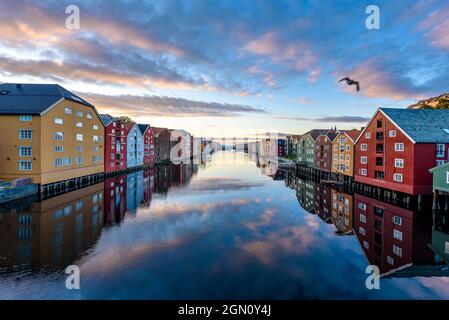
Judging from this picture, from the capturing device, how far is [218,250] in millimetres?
18781

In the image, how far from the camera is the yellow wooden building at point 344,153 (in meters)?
51.7

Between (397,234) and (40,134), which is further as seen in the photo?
(40,134)

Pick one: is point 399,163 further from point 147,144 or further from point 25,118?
point 147,144

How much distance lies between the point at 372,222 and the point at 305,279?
16.5 meters

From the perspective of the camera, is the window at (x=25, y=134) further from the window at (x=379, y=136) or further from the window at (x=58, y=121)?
the window at (x=379, y=136)

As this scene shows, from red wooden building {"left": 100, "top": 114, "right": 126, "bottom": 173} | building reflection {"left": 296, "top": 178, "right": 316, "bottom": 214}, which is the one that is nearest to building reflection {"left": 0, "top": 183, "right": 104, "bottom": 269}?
building reflection {"left": 296, "top": 178, "right": 316, "bottom": 214}

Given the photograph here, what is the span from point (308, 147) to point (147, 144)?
56.0 m

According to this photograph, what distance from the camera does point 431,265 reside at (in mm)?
17062

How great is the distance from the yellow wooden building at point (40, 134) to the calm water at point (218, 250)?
6.75 m

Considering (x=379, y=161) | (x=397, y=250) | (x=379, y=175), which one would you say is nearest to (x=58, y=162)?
(x=397, y=250)

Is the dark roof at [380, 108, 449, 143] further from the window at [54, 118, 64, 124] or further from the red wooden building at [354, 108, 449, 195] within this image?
the window at [54, 118, 64, 124]
